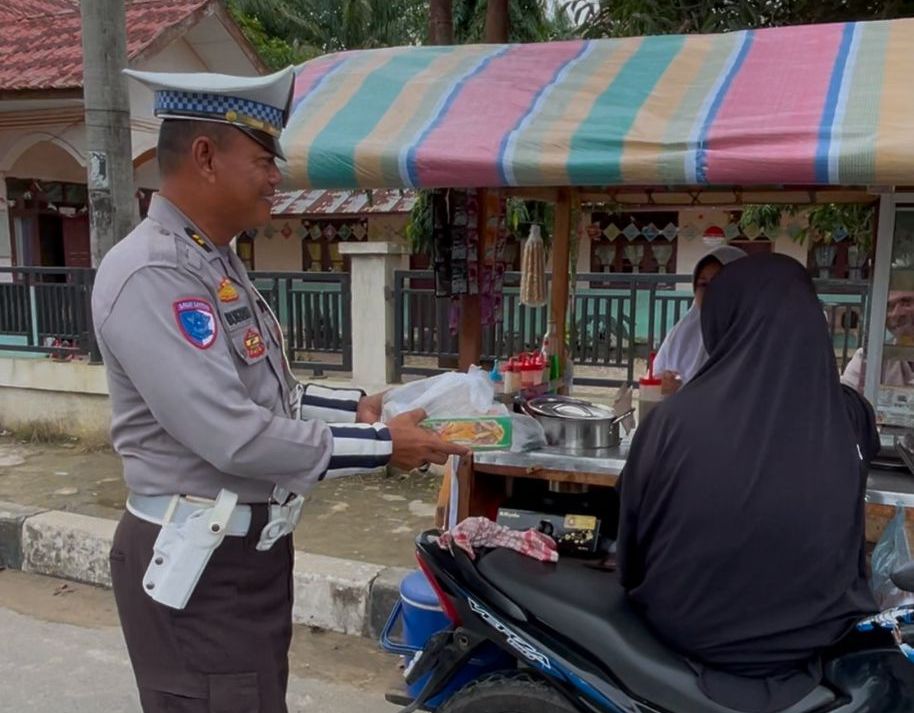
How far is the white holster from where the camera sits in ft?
5.37

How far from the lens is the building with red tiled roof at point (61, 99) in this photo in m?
7.75

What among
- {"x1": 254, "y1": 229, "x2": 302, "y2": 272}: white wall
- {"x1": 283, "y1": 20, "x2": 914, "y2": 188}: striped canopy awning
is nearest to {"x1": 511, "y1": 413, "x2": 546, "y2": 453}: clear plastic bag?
{"x1": 283, "y1": 20, "x2": 914, "y2": 188}: striped canopy awning

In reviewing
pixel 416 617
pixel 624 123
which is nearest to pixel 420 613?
pixel 416 617

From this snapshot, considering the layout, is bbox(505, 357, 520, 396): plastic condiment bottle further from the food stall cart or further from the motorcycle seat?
the motorcycle seat

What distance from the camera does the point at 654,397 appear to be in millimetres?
3279

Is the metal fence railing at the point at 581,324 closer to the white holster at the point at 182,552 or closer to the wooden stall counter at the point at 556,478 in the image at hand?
the wooden stall counter at the point at 556,478

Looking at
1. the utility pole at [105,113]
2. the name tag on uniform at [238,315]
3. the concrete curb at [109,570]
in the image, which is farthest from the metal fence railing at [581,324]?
the name tag on uniform at [238,315]

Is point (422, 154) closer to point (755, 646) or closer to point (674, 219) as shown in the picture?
point (755, 646)

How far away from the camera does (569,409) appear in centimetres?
293

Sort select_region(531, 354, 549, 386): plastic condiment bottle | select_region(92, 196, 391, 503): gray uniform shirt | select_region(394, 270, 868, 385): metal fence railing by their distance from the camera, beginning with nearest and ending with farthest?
select_region(92, 196, 391, 503): gray uniform shirt < select_region(531, 354, 549, 386): plastic condiment bottle < select_region(394, 270, 868, 385): metal fence railing

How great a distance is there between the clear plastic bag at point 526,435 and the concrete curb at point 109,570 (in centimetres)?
130

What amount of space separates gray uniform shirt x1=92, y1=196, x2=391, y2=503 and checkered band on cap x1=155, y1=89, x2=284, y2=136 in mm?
195

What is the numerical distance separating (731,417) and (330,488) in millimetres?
4219

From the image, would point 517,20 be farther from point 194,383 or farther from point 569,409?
point 194,383
